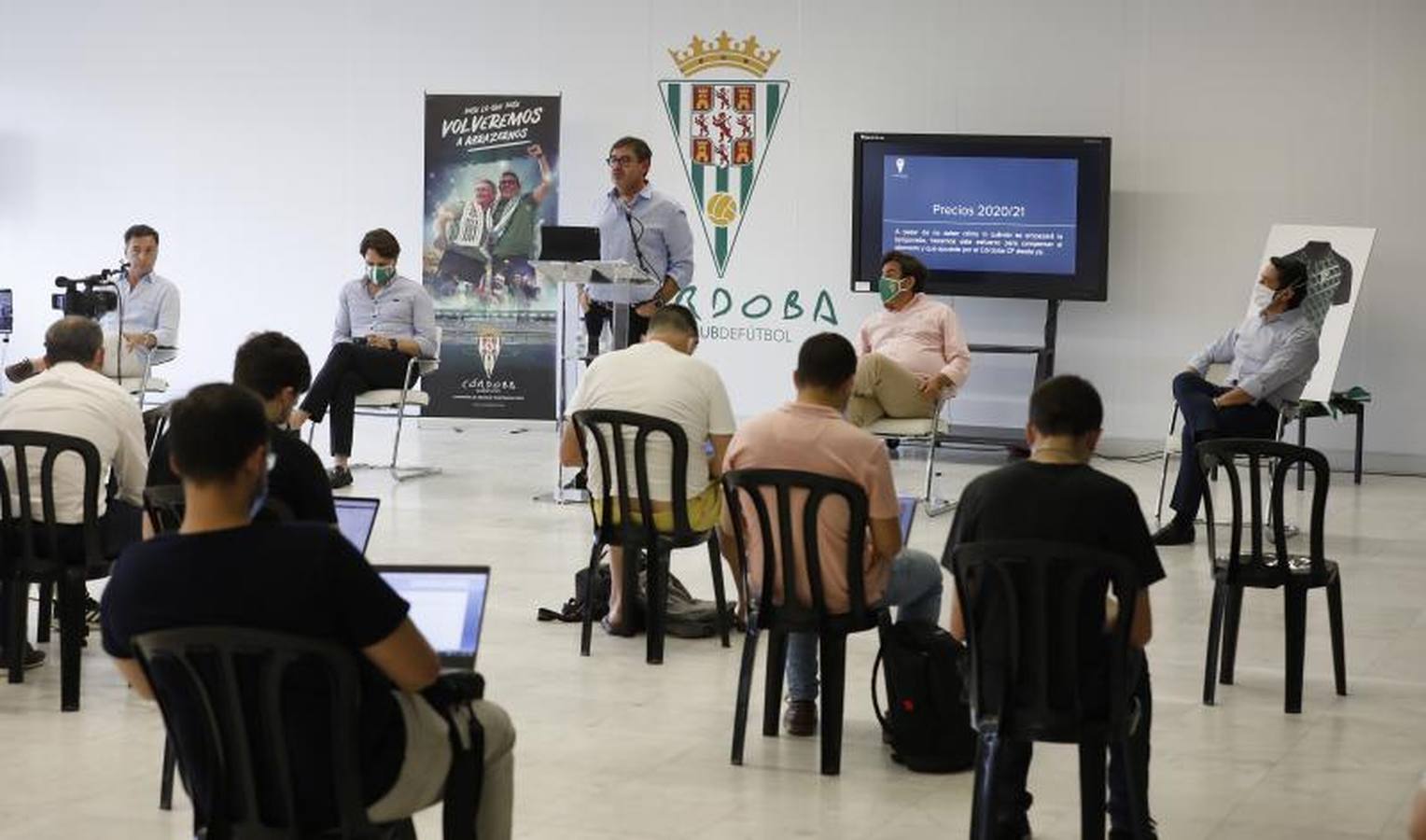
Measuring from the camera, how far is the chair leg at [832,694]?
5000 mm

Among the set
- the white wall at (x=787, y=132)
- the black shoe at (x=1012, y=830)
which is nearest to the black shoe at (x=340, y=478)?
the white wall at (x=787, y=132)

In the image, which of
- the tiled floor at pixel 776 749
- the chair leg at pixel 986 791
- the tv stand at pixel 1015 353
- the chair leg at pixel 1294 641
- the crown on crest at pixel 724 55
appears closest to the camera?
the chair leg at pixel 986 791

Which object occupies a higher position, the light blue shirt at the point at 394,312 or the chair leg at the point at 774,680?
the light blue shirt at the point at 394,312

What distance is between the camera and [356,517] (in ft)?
14.3

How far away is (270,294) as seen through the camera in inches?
548

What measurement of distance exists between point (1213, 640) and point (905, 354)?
3826 millimetres

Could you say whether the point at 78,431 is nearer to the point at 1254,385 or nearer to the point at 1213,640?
the point at 1213,640

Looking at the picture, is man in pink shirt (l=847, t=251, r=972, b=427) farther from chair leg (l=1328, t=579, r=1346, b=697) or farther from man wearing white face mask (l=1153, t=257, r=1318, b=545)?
chair leg (l=1328, t=579, r=1346, b=697)

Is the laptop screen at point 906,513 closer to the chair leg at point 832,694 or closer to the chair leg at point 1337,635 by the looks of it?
the chair leg at point 832,694

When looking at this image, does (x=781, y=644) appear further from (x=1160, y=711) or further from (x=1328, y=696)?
(x=1328, y=696)

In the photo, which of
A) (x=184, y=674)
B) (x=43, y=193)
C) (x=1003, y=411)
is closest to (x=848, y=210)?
(x=1003, y=411)

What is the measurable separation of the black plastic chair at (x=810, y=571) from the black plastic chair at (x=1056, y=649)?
0.91 metres

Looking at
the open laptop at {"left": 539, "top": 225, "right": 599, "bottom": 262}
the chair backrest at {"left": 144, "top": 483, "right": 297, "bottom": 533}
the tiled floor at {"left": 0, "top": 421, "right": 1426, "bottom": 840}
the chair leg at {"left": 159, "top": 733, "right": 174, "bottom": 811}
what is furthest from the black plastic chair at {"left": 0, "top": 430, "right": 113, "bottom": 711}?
the open laptop at {"left": 539, "top": 225, "right": 599, "bottom": 262}

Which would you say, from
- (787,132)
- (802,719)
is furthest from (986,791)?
(787,132)
